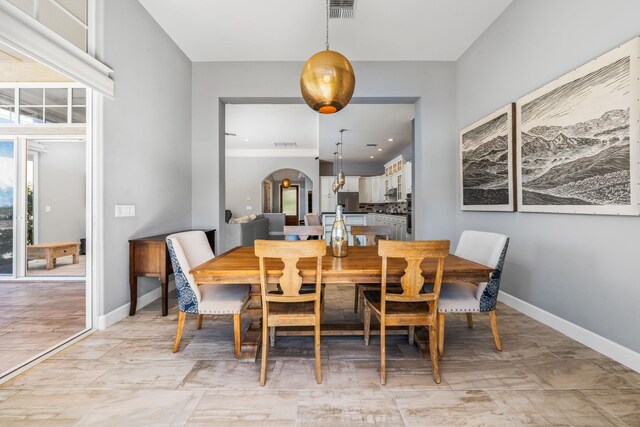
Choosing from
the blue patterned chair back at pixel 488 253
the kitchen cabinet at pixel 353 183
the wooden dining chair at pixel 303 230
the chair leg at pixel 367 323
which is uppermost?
the kitchen cabinet at pixel 353 183

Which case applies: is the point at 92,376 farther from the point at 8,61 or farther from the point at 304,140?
the point at 304,140

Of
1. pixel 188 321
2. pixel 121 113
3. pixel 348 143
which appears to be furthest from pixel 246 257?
pixel 348 143

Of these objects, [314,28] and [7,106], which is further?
[7,106]

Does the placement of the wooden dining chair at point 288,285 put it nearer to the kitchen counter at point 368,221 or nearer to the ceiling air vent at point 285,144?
the kitchen counter at point 368,221

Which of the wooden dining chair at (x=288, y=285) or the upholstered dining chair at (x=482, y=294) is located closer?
the wooden dining chair at (x=288, y=285)

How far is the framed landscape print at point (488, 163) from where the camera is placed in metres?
2.86

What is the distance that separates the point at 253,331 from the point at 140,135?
2292 mm

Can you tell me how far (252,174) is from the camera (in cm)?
952

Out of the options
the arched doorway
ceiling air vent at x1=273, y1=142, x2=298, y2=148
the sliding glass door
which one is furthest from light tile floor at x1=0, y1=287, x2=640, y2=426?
the arched doorway

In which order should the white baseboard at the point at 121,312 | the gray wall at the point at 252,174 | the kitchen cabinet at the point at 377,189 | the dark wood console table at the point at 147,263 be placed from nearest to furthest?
1. the white baseboard at the point at 121,312
2. the dark wood console table at the point at 147,263
3. the gray wall at the point at 252,174
4. the kitchen cabinet at the point at 377,189

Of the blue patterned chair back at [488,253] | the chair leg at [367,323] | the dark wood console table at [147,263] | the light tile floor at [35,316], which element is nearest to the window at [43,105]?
the dark wood console table at [147,263]

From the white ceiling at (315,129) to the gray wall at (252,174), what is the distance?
21 cm

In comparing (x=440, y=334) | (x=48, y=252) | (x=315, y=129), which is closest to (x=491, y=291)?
(x=440, y=334)

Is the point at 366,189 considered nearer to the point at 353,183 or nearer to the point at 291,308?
the point at 353,183
